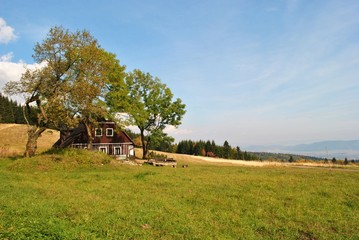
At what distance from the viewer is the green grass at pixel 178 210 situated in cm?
982

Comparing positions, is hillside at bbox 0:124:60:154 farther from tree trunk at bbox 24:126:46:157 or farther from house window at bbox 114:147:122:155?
tree trunk at bbox 24:126:46:157

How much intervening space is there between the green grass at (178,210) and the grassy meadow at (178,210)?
30 millimetres

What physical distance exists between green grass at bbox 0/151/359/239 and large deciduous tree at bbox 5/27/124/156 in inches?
574

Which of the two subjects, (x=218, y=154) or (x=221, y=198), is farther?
(x=218, y=154)

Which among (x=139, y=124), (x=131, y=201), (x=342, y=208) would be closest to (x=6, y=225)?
(x=131, y=201)

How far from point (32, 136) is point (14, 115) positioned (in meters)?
114

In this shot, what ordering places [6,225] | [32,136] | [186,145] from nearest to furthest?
[6,225] → [32,136] → [186,145]

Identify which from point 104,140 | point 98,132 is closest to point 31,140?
point 98,132

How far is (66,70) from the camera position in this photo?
35.6m

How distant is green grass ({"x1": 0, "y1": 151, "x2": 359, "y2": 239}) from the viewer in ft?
32.2

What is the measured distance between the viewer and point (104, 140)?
5341 centimetres

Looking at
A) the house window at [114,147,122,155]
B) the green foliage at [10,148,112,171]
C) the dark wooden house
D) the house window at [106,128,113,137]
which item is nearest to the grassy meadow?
the green foliage at [10,148,112,171]

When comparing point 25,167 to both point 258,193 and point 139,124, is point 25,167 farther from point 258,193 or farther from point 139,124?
point 139,124

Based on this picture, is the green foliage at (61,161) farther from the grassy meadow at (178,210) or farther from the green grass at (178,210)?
the grassy meadow at (178,210)
